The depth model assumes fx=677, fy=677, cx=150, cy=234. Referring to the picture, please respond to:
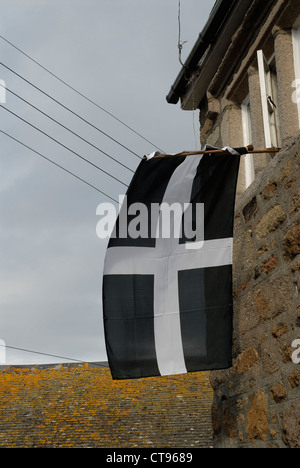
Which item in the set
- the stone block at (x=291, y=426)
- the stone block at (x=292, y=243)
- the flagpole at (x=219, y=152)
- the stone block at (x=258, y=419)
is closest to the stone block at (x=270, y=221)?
the stone block at (x=292, y=243)

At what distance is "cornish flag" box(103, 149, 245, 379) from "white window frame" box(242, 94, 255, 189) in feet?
3.31

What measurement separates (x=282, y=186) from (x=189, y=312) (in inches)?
46.4

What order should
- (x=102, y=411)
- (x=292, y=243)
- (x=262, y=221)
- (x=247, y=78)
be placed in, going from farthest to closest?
(x=102, y=411), (x=247, y=78), (x=262, y=221), (x=292, y=243)

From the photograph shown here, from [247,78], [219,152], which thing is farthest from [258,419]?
[247,78]

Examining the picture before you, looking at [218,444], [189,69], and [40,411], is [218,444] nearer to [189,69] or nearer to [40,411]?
[189,69]

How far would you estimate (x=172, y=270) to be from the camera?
5082 mm

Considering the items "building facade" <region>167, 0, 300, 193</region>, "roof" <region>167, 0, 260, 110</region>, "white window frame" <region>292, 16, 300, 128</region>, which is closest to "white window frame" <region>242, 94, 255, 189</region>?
"building facade" <region>167, 0, 300, 193</region>

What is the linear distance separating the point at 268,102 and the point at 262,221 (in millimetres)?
988

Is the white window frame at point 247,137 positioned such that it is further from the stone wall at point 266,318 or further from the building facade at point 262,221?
the stone wall at point 266,318

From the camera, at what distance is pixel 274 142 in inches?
212

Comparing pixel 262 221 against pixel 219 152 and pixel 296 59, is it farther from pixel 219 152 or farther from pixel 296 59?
pixel 296 59

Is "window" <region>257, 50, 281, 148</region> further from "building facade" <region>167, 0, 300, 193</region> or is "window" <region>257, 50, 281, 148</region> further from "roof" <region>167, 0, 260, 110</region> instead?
"roof" <region>167, 0, 260, 110</region>

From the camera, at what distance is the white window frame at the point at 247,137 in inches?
245

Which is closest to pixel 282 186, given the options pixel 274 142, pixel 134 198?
pixel 274 142
